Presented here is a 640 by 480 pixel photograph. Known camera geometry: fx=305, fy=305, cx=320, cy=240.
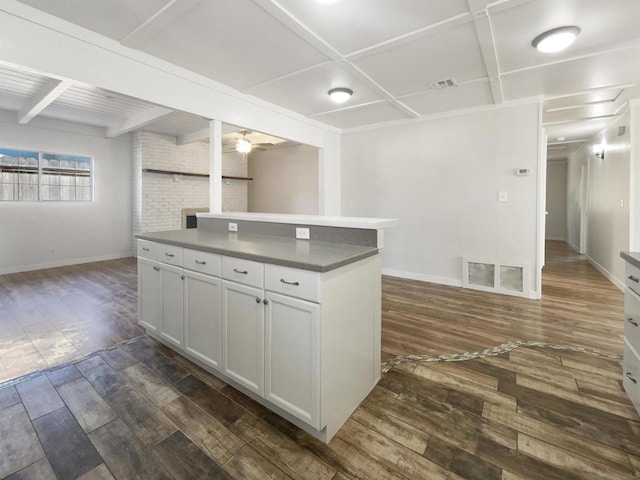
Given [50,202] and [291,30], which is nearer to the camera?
[291,30]

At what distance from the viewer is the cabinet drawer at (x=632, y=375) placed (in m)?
1.74

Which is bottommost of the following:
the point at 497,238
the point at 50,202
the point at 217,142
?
→ the point at 497,238

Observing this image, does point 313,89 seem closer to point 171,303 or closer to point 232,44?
point 232,44

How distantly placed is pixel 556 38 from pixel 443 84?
1.17 metres

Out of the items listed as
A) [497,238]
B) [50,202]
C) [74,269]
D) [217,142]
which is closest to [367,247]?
[217,142]

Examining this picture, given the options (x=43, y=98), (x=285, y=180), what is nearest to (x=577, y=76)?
(x=285, y=180)

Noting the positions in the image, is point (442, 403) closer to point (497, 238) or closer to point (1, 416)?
point (1, 416)

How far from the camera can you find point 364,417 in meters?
1.75

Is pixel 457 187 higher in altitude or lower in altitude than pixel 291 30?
lower

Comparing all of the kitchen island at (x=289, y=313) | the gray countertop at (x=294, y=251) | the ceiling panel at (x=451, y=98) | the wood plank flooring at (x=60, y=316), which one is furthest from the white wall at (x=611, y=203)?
the wood plank flooring at (x=60, y=316)

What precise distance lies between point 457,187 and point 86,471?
473 centimetres

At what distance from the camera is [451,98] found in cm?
391

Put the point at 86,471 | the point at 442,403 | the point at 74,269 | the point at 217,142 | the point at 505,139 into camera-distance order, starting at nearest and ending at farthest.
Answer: the point at 86,471 → the point at 442,403 → the point at 217,142 → the point at 505,139 → the point at 74,269

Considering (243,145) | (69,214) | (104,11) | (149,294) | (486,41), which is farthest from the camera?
(69,214)
